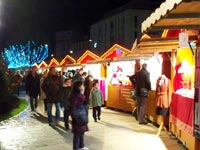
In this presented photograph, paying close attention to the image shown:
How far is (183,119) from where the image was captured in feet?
32.5

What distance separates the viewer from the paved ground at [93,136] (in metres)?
10.4

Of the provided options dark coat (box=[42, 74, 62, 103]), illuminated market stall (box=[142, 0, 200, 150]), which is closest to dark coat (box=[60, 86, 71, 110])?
dark coat (box=[42, 74, 62, 103])

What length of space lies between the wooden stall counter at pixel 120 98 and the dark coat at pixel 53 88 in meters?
3.89

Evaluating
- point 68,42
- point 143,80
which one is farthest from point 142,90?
point 68,42

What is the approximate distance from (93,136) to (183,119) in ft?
9.48

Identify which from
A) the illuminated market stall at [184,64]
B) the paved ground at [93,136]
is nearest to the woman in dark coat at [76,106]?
the paved ground at [93,136]

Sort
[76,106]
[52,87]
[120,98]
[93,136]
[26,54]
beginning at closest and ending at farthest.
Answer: [76,106] < [93,136] < [52,87] < [120,98] < [26,54]

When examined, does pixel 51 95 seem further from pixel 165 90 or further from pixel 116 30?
pixel 116 30

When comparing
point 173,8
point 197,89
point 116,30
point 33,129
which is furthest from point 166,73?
point 116,30

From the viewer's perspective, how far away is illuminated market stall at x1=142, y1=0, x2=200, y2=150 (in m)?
6.32

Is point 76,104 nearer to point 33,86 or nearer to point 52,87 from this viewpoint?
point 52,87

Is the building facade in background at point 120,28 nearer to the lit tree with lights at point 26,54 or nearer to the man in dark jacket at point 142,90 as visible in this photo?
the lit tree with lights at point 26,54

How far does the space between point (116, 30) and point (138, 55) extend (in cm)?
6879

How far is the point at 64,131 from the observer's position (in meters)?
12.7
